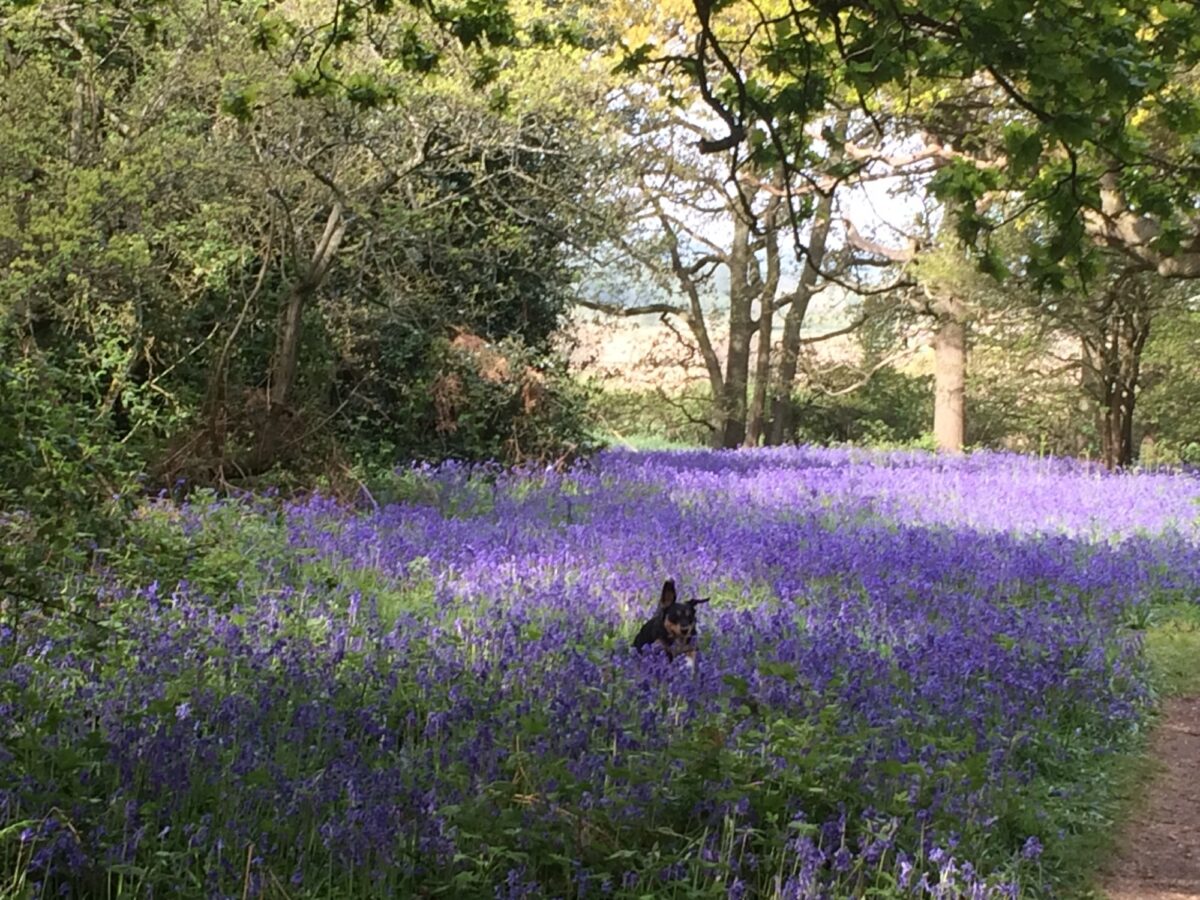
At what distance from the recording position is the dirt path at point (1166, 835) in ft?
14.5

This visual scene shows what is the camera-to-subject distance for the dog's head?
5617 millimetres

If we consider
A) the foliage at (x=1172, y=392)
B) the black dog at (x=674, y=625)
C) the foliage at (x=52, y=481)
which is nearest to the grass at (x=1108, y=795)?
the black dog at (x=674, y=625)

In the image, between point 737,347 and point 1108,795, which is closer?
point 1108,795

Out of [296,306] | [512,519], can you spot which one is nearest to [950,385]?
[512,519]

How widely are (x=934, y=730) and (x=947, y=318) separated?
1905cm

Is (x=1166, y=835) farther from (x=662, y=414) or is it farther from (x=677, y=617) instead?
(x=662, y=414)

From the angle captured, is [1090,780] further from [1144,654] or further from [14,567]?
[14,567]

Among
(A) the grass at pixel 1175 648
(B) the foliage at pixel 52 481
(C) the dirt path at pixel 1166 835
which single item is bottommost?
(C) the dirt path at pixel 1166 835

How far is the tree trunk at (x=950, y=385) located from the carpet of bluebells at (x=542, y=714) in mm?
15135

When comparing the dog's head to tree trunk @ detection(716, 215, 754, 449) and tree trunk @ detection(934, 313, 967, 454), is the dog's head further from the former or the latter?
tree trunk @ detection(716, 215, 754, 449)

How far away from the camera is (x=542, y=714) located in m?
4.63

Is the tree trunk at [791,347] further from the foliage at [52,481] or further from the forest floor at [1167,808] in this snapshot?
the foliage at [52,481]

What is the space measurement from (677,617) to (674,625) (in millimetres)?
42

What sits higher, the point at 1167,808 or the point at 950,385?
the point at 950,385
